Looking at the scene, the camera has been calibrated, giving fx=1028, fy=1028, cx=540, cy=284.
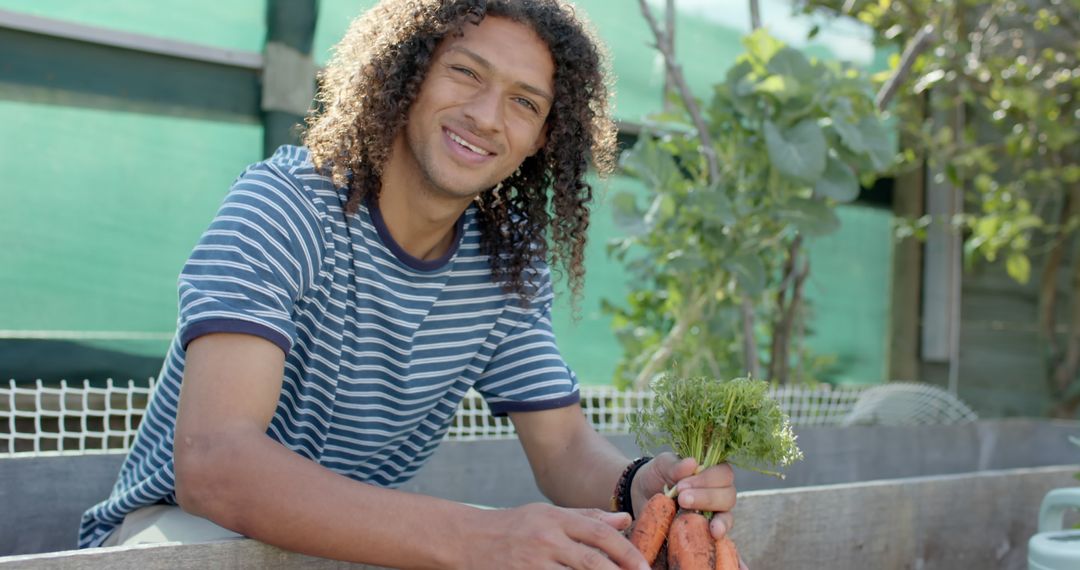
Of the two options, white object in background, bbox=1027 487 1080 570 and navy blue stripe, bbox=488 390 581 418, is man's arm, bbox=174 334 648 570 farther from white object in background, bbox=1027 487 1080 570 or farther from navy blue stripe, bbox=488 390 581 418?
white object in background, bbox=1027 487 1080 570

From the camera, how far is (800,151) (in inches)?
121

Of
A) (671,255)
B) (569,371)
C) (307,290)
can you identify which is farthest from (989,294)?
(307,290)

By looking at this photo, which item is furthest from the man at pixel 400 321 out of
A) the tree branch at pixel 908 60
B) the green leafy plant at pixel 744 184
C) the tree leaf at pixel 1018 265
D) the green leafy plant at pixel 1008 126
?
the tree leaf at pixel 1018 265

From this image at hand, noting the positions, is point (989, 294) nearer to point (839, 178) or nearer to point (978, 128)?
point (978, 128)

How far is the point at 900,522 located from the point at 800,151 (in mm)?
1453

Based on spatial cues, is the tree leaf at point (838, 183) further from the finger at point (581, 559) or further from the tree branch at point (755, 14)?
the finger at point (581, 559)

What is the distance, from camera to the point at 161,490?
1.49 meters

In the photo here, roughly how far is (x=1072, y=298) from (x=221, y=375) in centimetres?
456

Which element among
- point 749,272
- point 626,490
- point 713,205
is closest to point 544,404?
point 626,490

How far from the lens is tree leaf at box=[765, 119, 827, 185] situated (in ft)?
A: 9.93

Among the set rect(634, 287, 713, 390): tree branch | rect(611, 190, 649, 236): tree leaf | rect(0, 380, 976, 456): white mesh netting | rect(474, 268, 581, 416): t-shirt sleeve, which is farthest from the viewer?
rect(634, 287, 713, 390): tree branch

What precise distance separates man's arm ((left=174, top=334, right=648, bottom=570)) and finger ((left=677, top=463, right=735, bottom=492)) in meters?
0.13

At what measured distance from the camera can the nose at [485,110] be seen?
1.58 m

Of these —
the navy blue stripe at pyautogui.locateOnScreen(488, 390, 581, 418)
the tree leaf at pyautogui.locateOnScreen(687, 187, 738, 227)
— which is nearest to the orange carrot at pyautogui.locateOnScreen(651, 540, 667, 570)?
the navy blue stripe at pyautogui.locateOnScreen(488, 390, 581, 418)
